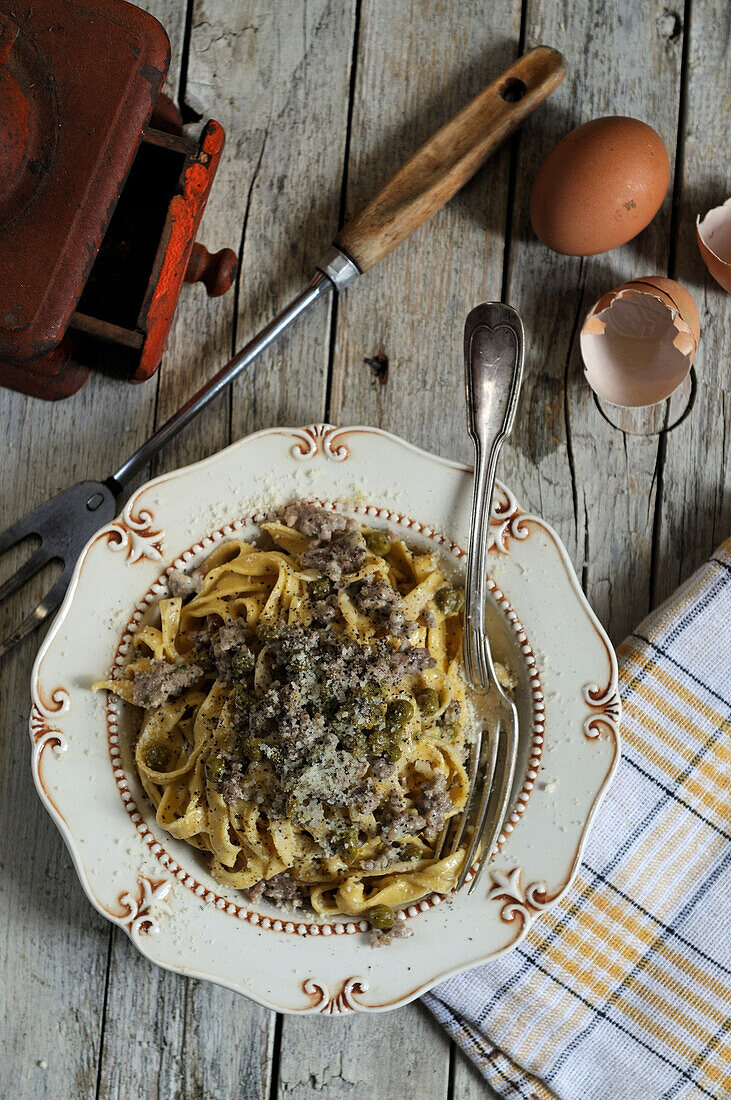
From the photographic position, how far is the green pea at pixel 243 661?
233cm

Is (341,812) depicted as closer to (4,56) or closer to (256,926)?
(256,926)

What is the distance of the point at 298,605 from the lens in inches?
95.5

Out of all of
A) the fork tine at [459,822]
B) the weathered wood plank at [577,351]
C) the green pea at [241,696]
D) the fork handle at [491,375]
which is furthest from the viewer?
the weathered wood plank at [577,351]

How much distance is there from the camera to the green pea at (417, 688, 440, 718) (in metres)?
2.36

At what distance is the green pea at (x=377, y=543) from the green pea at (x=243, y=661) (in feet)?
1.45

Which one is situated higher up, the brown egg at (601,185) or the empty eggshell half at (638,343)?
the brown egg at (601,185)

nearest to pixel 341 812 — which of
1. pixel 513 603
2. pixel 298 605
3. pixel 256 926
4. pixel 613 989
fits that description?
pixel 256 926

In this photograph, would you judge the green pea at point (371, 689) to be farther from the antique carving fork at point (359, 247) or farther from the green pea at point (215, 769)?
the antique carving fork at point (359, 247)

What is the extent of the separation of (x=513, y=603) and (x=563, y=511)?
0.53 meters

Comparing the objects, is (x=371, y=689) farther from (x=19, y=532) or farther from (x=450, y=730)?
(x=19, y=532)

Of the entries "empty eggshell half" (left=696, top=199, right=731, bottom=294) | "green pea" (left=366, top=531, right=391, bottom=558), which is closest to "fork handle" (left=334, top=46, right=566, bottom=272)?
"empty eggshell half" (left=696, top=199, right=731, bottom=294)

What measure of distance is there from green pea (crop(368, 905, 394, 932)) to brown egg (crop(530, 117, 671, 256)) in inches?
77.2

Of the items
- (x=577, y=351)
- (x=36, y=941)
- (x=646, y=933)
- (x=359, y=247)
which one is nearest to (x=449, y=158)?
(x=359, y=247)

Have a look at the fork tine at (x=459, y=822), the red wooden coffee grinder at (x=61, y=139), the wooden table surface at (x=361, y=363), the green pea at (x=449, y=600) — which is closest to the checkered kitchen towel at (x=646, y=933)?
the wooden table surface at (x=361, y=363)
